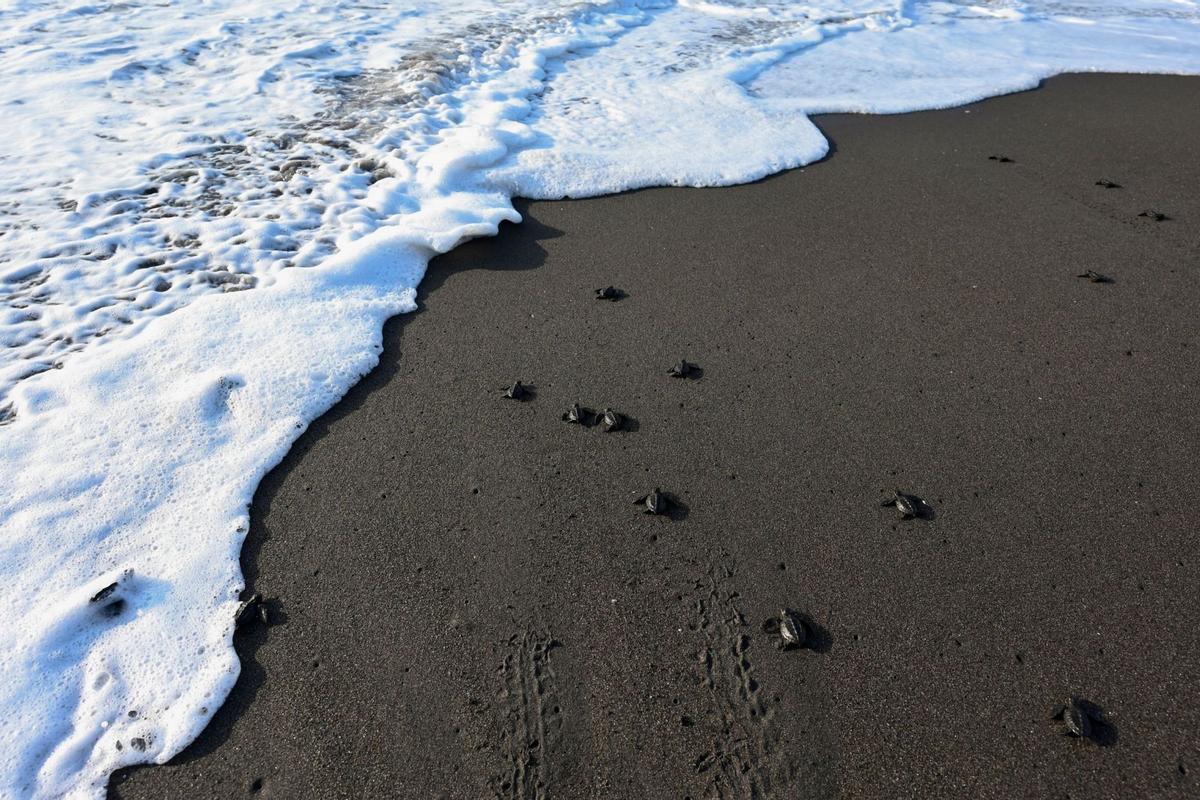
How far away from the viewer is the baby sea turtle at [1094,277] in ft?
13.7

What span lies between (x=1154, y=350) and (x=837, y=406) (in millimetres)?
1754

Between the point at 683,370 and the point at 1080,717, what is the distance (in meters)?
2.03

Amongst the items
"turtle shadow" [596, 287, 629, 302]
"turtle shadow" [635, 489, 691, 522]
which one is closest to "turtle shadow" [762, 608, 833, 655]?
"turtle shadow" [635, 489, 691, 522]

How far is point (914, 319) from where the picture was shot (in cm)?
390

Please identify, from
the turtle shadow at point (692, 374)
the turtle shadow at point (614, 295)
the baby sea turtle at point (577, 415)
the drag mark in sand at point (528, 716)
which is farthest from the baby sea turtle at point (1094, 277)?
the drag mark in sand at point (528, 716)

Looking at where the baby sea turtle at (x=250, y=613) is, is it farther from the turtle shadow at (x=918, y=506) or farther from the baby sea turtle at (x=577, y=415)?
the turtle shadow at (x=918, y=506)

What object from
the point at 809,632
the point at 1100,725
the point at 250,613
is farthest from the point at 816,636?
the point at 250,613

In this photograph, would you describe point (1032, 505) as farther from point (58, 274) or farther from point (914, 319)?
point (58, 274)

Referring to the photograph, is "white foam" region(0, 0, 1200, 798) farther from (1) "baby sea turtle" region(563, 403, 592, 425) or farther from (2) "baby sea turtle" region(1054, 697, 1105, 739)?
(2) "baby sea turtle" region(1054, 697, 1105, 739)

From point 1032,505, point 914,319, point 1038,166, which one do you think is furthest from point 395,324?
point 1038,166

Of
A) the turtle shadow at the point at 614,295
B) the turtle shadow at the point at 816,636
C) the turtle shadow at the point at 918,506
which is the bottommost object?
the turtle shadow at the point at 816,636

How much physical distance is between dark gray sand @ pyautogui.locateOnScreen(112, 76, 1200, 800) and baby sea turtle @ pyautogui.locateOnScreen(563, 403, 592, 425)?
2.1 inches

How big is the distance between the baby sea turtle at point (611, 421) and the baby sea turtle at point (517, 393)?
0.39 m

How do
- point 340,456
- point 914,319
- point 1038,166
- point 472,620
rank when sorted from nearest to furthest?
point 472,620
point 340,456
point 914,319
point 1038,166
